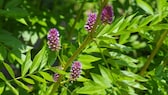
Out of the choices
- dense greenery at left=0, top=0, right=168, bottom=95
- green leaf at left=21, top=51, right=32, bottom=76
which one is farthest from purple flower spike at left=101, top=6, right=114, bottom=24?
green leaf at left=21, top=51, right=32, bottom=76

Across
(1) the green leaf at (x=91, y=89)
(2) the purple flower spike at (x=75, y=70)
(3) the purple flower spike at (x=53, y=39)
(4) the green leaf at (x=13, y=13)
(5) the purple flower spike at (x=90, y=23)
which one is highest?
(4) the green leaf at (x=13, y=13)

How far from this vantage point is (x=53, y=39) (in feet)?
4.28

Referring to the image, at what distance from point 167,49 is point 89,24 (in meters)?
0.50

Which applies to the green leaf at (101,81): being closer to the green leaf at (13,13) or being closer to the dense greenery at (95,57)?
the dense greenery at (95,57)

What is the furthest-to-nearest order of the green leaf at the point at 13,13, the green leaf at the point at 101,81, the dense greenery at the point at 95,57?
the green leaf at the point at 13,13 → the green leaf at the point at 101,81 → the dense greenery at the point at 95,57

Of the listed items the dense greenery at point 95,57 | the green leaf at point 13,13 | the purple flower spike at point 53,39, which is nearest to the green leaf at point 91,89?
the dense greenery at point 95,57

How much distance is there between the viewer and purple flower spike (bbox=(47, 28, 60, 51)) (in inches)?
51.2

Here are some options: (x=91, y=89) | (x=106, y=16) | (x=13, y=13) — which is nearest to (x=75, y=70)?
(x=91, y=89)

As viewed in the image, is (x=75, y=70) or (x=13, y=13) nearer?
(x=75, y=70)

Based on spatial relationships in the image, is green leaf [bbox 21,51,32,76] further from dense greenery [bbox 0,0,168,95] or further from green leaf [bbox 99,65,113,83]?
green leaf [bbox 99,65,113,83]

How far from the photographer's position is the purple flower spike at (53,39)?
130 centimetres

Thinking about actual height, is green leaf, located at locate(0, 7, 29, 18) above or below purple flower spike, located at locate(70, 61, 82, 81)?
above

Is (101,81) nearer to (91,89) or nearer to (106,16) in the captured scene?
(91,89)

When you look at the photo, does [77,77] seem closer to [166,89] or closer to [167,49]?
[166,89]
